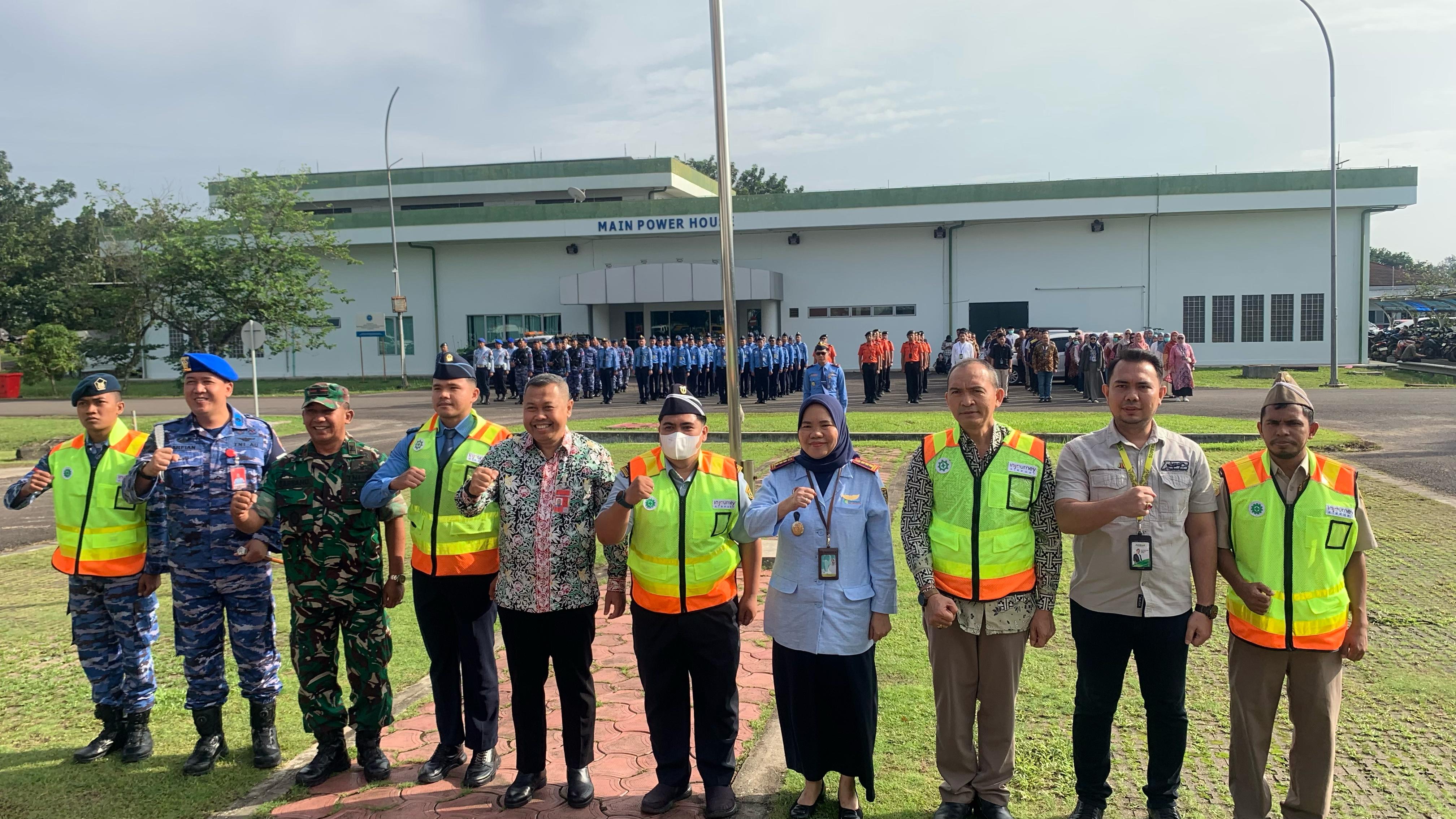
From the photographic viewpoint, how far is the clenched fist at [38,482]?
15.1 feet

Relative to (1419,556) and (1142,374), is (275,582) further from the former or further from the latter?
(1419,556)

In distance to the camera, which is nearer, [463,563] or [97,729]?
[463,563]

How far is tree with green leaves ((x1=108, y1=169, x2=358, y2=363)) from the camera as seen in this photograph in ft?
111

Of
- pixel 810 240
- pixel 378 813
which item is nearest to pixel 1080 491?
pixel 378 813

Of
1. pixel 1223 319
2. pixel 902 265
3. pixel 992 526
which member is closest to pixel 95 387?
pixel 992 526

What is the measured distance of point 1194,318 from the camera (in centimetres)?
3338

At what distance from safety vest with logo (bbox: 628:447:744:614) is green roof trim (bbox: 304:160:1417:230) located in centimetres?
3153

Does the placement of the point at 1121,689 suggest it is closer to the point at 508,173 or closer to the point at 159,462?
the point at 159,462

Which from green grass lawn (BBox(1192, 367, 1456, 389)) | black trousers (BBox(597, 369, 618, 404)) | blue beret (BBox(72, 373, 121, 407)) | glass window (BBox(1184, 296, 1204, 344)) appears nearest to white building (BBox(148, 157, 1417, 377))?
glass window (BBox(1184, 296, 1204, 344))

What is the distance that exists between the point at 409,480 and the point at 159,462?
1.27 meters

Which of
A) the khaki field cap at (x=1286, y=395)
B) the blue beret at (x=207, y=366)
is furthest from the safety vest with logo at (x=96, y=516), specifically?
the khaki field cap at (x=1286, y=395)

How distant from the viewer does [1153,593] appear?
3592 millimetres

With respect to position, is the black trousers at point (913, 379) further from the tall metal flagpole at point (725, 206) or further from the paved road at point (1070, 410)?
the tall metal flagpole at point (725, 206)

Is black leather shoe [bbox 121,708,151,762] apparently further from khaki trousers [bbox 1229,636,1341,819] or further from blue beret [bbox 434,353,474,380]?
khaki trousers [bbox 1229,636,1341,819]
